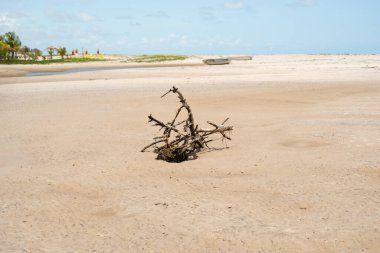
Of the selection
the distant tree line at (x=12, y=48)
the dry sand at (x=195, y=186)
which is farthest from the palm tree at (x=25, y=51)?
the dry sand at (x=195, y=186)

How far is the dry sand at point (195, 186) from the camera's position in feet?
15.4

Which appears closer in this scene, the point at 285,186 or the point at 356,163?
the point at 285,186

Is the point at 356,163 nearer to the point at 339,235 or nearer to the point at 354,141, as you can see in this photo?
the point at 354,141

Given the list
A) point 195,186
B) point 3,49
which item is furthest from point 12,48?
point 195,186

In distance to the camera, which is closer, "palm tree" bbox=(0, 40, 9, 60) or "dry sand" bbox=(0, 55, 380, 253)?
"dry sand" bbox=(0, 55, 380, 253)

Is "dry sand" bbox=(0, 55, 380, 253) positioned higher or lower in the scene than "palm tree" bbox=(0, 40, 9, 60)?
lower

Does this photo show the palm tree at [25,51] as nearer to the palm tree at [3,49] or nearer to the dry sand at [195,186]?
the palm tree at [3,49]

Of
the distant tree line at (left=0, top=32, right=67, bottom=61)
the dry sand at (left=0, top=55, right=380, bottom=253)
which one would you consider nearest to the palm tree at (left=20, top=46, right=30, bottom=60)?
the distant tree line at (left=0, top=32, right=67, bottom=61)

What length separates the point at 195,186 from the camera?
21.1 ft

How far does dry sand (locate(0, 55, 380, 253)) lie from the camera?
15.4 ft

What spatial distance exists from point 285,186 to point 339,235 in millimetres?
1709

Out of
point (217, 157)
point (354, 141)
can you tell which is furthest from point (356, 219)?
point (354, 141)

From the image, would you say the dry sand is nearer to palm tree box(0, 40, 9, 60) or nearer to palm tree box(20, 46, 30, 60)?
palm tree box(0, 40, 9, 60)

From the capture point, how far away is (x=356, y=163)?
7289mm
